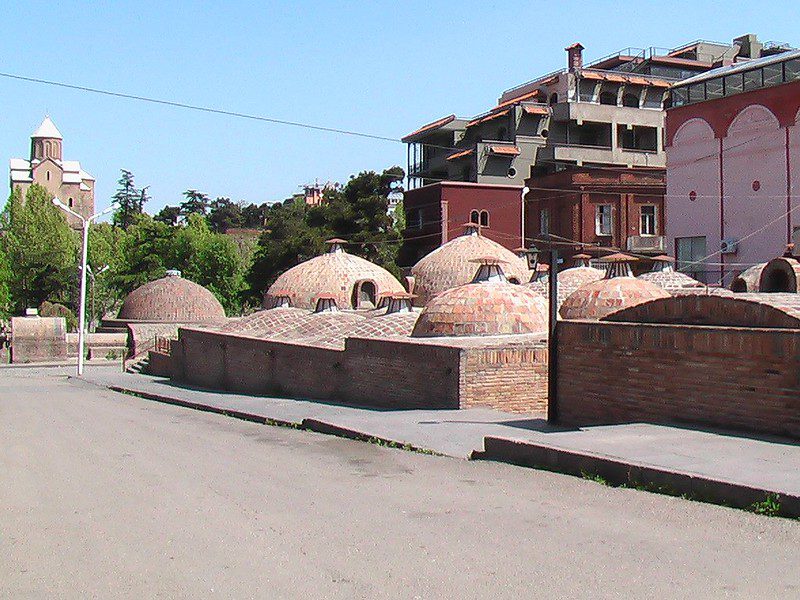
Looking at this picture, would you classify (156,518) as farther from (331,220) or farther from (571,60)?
(571,60)

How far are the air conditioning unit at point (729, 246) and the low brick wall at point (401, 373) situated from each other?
1842cm

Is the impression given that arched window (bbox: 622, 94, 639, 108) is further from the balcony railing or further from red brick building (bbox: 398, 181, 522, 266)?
the balcony railing

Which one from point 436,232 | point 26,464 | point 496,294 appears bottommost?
point 26,464

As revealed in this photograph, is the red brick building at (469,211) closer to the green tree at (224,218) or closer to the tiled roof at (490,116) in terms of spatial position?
the tiled roof at (490,116)

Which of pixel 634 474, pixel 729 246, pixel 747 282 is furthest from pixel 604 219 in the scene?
pixel 634 474

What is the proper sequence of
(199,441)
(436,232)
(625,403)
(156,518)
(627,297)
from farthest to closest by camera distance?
(436,232) < (627,297) < (199,441) < (625,403) < (156,518)

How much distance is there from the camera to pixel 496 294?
70.2 ft

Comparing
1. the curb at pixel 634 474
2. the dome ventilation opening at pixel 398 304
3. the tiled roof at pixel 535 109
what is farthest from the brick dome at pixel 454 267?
the curb at pixel 634 474

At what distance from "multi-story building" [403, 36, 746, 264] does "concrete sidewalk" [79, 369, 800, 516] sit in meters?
33.1

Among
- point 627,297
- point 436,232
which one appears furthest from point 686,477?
point 436,232

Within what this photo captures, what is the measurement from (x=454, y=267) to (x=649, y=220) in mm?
18760

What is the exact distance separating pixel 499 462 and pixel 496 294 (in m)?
11.1

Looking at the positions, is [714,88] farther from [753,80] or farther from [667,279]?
[667,279]

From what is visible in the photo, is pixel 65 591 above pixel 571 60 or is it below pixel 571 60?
below
